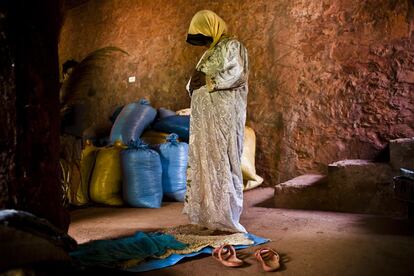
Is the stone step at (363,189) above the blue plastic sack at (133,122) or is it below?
below

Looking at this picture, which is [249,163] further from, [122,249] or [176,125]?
[122,249]

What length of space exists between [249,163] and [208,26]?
77.3 inches

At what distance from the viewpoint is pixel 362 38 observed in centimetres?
346

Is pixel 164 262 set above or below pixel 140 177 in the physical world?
below

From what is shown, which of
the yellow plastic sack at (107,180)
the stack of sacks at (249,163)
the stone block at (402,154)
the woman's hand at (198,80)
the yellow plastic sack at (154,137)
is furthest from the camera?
the yellow plastic sack at (154,137)

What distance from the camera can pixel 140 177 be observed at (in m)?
3.29

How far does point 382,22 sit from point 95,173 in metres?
3.06

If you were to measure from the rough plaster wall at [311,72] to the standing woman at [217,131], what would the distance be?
1.63 meters

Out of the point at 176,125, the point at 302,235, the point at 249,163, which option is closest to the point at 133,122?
the point at 176,125

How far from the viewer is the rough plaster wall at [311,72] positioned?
3281 millimetres

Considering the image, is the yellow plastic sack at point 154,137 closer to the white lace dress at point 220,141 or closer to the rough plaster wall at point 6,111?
the white lace dress at point 220,141

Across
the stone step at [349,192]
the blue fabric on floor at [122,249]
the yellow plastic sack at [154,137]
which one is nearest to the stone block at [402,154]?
the stone step at [349,192]

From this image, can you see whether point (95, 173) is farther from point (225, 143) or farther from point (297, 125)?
point (297, 125)

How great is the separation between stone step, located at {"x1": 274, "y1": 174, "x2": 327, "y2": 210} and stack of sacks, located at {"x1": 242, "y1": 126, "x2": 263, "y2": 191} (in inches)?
29.1
